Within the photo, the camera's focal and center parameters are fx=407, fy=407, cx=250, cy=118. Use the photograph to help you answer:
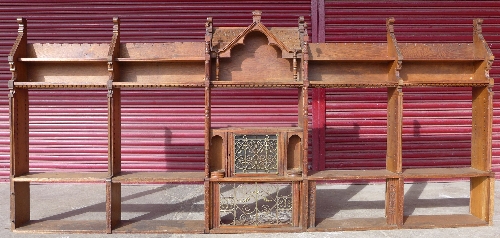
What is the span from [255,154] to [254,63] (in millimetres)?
1216

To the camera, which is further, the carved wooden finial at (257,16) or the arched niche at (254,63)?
the arched niche at (254,63)

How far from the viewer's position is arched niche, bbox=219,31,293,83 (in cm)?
543

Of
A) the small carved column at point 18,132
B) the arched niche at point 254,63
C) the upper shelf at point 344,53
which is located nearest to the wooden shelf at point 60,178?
the small carved column at point 18,132

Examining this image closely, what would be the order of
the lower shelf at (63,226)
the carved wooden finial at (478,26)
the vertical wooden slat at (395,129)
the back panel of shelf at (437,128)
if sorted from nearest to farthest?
the lower shelf at (63,226) < the vertical wooden slat at (395,129) < the carved wooden finial at (478,26) < the back panel of shelf at (437,128)

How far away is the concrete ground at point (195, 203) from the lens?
210 inches

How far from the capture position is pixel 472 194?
5.88 meters

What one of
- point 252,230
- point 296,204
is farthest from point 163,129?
point 296,204

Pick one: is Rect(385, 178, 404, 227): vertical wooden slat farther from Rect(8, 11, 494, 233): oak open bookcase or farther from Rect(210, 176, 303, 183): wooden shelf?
Rect(210, 176, 303, 183): wooden shelf

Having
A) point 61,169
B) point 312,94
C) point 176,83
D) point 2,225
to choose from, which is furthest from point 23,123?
point 312,94

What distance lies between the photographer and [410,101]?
27.2 feet

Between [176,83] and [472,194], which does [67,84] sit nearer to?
[176,83]

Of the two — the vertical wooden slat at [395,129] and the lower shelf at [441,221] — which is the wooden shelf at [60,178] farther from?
the lower shelf at [441,221]

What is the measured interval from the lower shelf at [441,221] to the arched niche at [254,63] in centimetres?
258

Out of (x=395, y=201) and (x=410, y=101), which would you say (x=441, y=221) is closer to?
(x=395, y=201)
